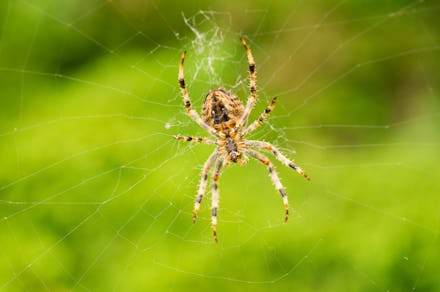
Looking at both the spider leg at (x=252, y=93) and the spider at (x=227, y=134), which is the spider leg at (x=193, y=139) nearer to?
the spider at (x=227, y=134)

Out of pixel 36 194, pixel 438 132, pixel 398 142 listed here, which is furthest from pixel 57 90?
pixel 438 132

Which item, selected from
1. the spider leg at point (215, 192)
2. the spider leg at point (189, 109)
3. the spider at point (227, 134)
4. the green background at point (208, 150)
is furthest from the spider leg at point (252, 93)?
the green background at point (208, 150)

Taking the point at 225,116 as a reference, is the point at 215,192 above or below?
below

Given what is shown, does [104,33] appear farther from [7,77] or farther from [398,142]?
[398,142]

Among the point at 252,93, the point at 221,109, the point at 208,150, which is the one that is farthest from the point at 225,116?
the point at 208,150

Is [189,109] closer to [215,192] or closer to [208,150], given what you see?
[215,192]
